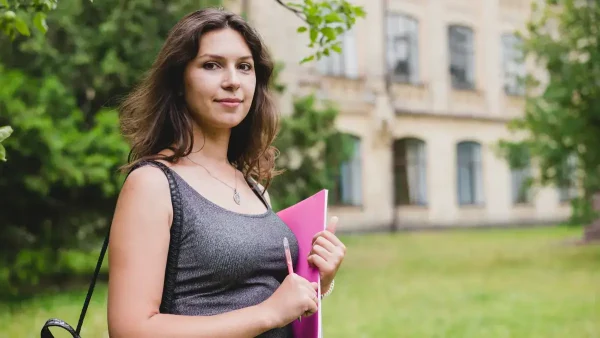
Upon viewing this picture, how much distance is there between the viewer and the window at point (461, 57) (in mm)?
26562

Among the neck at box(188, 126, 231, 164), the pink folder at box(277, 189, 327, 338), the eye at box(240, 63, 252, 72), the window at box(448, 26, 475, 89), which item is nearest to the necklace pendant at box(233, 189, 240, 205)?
the neck at box(188, 126, 231, 164)

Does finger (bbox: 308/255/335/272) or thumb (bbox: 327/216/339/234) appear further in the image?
thumb (bbox: 327/216/339/234)

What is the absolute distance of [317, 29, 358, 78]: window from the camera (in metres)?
23.0

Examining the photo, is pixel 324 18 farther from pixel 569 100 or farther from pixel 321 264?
pixel 569 100

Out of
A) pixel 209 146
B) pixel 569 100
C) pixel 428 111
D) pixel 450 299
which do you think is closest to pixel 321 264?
pixel 209 146

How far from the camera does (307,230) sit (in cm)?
214

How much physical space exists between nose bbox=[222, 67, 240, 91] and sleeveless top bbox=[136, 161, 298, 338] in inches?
11.1

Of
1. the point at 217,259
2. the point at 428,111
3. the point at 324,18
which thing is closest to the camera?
the point at 217,259

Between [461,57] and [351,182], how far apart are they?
23.1ft

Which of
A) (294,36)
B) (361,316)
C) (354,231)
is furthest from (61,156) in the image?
(354,231)

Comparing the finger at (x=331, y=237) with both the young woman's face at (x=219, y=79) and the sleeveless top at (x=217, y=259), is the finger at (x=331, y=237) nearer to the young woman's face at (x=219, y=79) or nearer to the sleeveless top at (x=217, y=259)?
the sleeveless top at (x=217, y=259)

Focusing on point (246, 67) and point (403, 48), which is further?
point (403, 48)

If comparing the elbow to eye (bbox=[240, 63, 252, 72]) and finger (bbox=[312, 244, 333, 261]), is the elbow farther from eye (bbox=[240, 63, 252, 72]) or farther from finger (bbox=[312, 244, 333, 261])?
eye (bbox=[240, 63, 252, 72])

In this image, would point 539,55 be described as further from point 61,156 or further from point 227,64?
point 227,64
